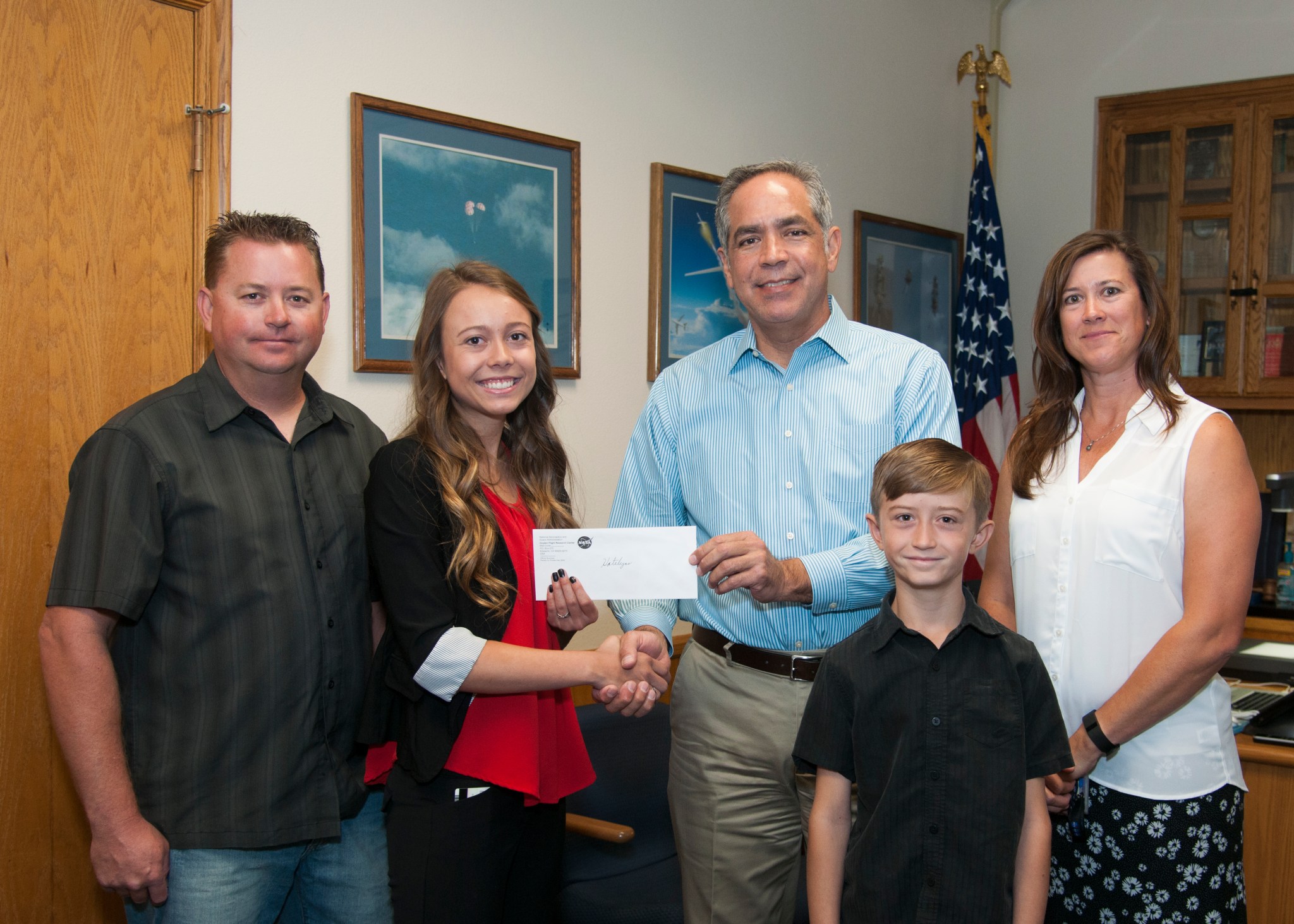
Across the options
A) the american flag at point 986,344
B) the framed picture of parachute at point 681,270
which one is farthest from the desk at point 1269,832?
the american flag at point 986,344

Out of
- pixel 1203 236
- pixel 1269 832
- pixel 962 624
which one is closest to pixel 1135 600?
pixel 962 624

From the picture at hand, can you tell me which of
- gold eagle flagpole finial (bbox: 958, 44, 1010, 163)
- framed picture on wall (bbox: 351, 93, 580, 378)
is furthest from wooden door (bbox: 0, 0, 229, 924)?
gold eagle flagpole finial (bbox: 958, 44, 1010, 163)

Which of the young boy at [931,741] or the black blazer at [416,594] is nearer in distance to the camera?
the young boy at [931,741]

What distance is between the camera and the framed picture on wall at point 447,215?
2.72 meters

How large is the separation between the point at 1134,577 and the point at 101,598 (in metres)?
1.62

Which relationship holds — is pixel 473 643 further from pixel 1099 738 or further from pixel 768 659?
pixel 1099 738

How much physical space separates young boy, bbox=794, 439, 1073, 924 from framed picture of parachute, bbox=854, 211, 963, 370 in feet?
9.90

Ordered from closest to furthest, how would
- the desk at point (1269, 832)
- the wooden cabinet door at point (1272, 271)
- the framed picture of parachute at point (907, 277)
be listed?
the desk at point (1269, 832), the wooden cabinet door at point (1272, 271), the framed picture of parachute at point (907, 277)

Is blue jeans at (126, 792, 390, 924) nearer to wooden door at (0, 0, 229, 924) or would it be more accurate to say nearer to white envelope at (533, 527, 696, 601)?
white envelope at (533, 527, 696, 601)

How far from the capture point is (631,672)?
174cm

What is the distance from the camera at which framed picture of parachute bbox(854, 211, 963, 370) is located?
450 centimetres

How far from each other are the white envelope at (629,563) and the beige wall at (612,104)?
1.27 m

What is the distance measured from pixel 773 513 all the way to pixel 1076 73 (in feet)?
13.5

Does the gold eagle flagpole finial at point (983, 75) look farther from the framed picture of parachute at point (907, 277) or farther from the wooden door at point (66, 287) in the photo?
the wooden door at point (66, 287)
